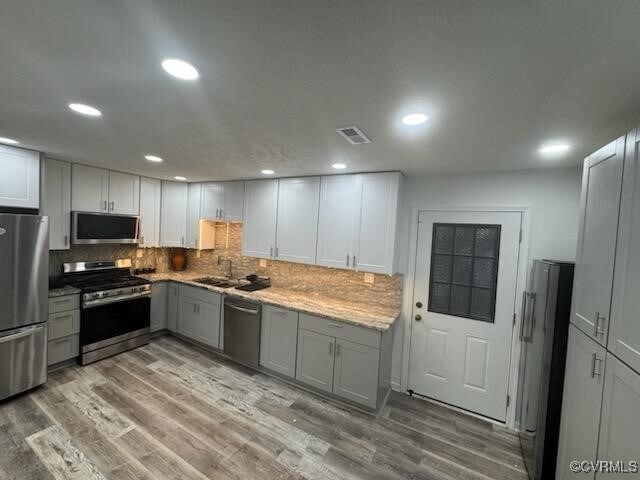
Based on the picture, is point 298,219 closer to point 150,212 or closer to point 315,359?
point 315,359

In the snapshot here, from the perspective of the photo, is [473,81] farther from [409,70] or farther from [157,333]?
[157,333]

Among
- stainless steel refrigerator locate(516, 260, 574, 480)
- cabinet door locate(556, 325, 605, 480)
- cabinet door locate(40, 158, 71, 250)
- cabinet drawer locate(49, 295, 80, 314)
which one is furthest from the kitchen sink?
cabinet door locate(556, 325, 605, 480)

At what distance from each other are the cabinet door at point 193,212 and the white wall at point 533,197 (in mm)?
3161

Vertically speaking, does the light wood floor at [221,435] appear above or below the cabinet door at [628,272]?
below

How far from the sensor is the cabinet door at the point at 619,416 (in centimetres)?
100

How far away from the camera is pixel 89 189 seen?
10.6 ft

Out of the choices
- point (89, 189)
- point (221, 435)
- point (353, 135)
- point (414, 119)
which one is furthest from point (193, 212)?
point (414, 119)

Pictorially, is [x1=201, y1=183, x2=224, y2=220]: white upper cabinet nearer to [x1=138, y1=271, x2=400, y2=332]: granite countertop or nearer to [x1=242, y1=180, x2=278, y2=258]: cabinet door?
[x1=242, y1=180, x2=278, y2=258]: cabinet door

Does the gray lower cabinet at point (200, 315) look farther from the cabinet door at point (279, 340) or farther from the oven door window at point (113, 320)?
the cabinet door at point (279, 340)

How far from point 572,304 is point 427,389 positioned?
1.83 m

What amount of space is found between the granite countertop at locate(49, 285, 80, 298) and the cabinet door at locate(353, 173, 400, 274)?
3232 mm

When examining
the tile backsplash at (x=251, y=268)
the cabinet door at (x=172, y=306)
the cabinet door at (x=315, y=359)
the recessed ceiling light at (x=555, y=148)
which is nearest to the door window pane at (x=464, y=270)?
the tile backsplash at (x=251, y=268)

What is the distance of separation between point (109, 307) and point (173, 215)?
5.04 ft

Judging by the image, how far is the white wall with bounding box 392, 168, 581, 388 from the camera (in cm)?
233
